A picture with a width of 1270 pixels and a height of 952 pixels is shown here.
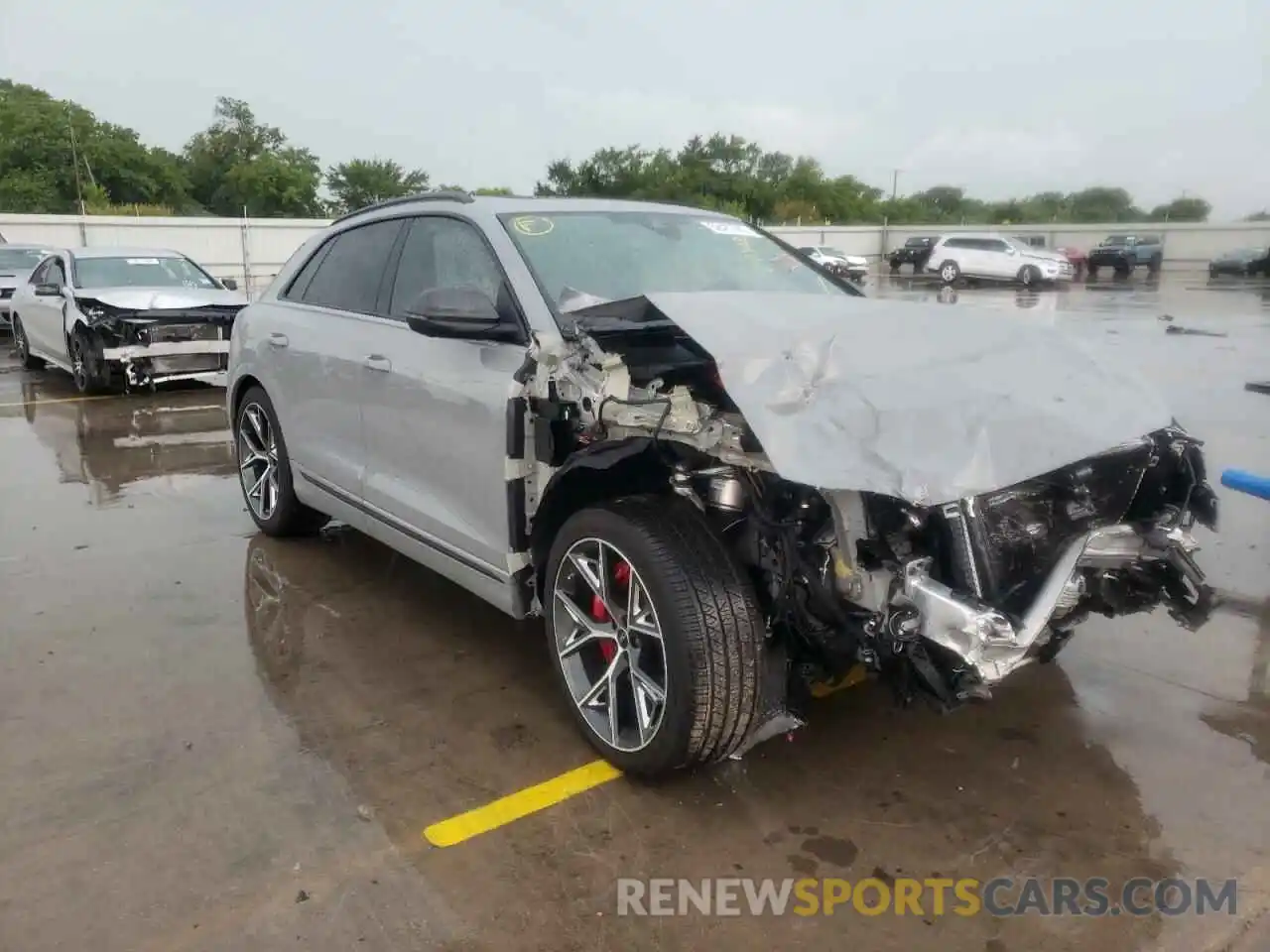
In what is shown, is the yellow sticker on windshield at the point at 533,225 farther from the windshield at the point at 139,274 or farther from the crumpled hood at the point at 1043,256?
the crumpled hood at the point at 1043,256

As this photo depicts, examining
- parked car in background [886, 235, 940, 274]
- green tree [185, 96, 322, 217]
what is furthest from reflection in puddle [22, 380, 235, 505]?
green tree [185, 96, 322, 217]

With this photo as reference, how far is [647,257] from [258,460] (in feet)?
9.14

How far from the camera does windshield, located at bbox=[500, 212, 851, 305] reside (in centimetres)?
371

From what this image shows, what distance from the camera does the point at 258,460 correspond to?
18.3ft

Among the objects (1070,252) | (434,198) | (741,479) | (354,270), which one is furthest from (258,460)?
(1070,252)

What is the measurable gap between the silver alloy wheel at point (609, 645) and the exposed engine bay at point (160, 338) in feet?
25.8

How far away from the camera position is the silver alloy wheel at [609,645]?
3.03 m

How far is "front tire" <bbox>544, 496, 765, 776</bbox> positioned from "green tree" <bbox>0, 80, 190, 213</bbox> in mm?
54109

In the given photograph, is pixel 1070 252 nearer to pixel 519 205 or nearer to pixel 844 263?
pixel 844 263

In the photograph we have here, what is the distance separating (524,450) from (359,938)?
1.57m

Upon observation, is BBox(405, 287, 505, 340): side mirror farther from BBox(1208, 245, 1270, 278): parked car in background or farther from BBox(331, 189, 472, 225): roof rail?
BBox(1208, 245, 1270, 278): parked car in background

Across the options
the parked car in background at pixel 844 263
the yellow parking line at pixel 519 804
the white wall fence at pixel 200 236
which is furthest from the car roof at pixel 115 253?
the parked car in background at pixel 844 263

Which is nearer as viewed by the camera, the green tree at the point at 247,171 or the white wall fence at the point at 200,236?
the white wall fence at the point at 200,236

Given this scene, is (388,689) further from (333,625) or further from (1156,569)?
(1156,569)
